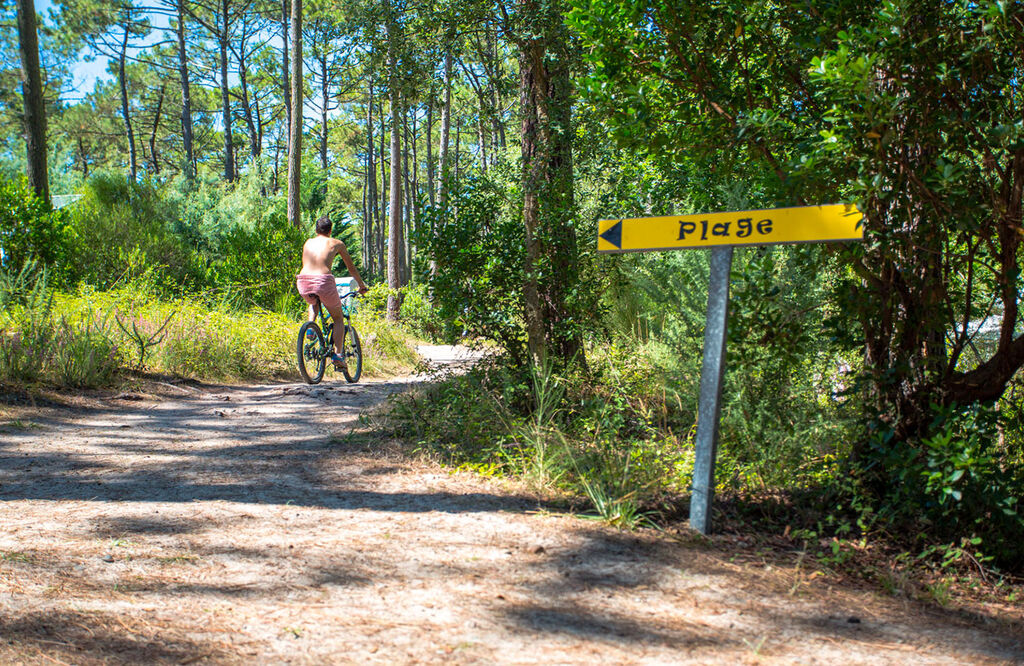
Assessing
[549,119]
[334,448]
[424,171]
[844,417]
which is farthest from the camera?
[424,171]

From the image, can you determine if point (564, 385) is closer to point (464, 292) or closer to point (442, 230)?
point (464, 292)

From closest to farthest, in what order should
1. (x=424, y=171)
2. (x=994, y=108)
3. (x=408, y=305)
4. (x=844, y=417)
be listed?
(x=994, y=108), (x=844, y=417), (x=408, y=305), (x=424, y=171)

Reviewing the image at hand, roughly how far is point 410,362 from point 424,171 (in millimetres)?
45007

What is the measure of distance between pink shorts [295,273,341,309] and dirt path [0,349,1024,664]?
425 centimetres

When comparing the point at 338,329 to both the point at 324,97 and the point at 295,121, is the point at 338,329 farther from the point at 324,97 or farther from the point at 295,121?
the point at 324,97

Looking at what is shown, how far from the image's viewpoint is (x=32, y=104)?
11.7m

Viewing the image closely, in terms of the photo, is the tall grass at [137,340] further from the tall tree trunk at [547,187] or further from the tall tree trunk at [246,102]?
the tall tree trunk at [246,102]

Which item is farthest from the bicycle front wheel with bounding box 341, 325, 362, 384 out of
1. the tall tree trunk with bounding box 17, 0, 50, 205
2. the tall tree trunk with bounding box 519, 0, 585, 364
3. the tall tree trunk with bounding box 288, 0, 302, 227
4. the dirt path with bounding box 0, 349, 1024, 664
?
the tall tree trunk with bounding box 288, 0, 302, 227

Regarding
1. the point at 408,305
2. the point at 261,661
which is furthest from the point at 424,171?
the point at 261,661

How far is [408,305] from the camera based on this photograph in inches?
645

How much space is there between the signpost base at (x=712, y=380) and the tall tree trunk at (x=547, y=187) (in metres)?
2.08

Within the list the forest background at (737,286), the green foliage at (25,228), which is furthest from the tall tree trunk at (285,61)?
the forest background at (737,286)

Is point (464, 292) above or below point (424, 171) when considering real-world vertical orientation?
below

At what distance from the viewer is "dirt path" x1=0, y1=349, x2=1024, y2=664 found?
8.53ft
